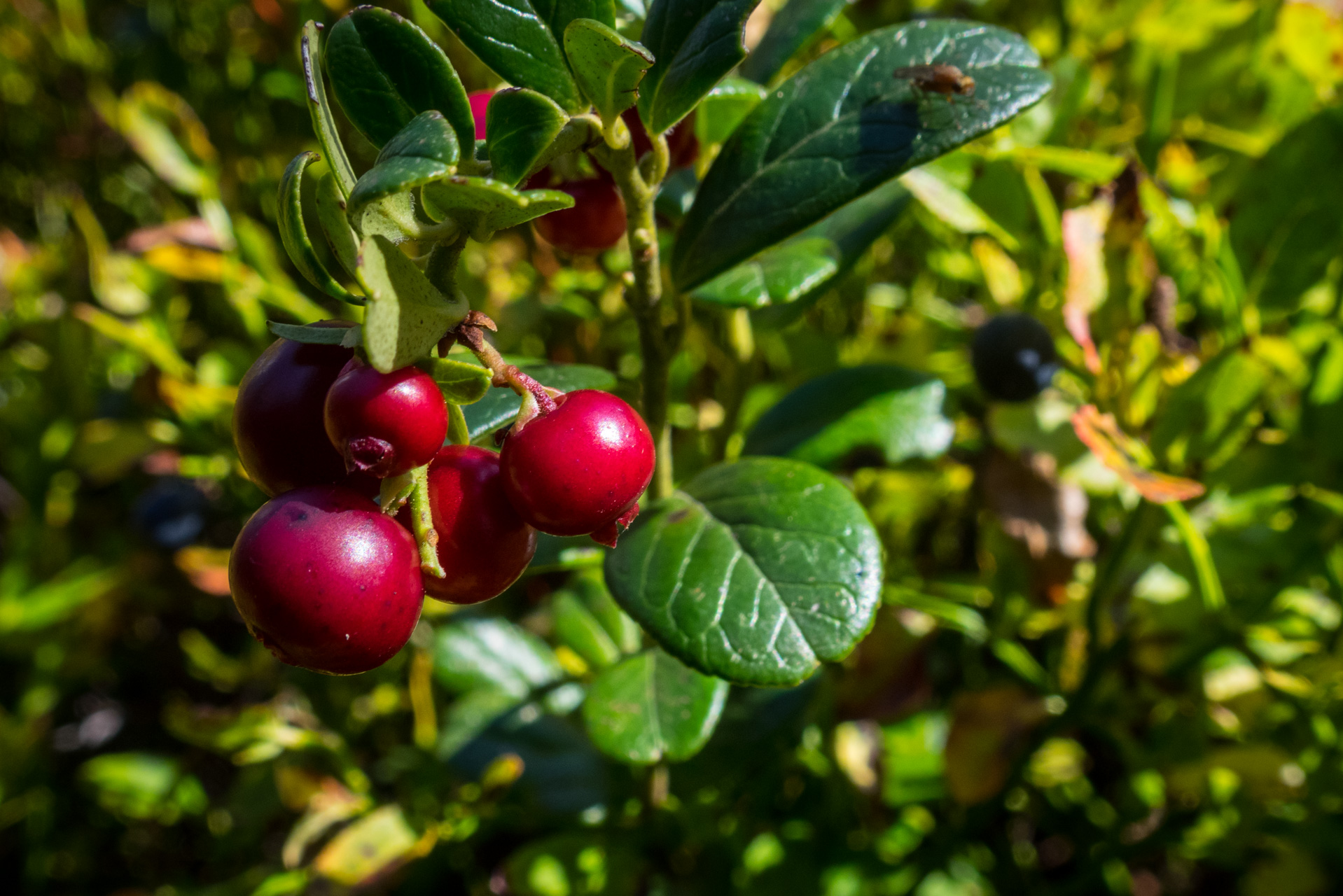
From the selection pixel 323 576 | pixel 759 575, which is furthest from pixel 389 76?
pixel 759 575

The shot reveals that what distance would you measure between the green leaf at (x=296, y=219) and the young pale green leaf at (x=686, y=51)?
21cm

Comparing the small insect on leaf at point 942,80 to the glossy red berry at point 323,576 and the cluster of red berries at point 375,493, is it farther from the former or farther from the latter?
the glossy red berry at point 323,576

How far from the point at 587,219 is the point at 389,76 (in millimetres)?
200

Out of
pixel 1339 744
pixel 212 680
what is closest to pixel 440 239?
pixel 1339 744

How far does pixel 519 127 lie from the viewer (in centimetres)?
54

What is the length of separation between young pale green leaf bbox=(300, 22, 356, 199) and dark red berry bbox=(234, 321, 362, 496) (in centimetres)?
9

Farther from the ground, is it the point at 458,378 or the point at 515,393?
the point at 458,378

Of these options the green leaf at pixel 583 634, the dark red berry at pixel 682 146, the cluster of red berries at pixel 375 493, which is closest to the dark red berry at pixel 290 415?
the cluster of red berries at pixel 375 493

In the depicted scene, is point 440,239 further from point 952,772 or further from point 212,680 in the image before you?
point 212,680

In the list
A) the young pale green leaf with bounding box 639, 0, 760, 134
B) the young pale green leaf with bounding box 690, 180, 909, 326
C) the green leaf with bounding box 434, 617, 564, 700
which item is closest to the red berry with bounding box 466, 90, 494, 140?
the young pale green leaf with bounding box 639, 0, 760, 134

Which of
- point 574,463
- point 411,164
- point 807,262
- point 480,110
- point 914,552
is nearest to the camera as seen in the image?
point 411,164

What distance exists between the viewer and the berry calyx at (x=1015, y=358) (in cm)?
105

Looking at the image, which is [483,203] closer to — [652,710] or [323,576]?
[323,576]

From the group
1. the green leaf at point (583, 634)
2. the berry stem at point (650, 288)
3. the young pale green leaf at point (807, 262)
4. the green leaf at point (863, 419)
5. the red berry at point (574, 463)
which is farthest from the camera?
the green leaf at point (583, 634)
